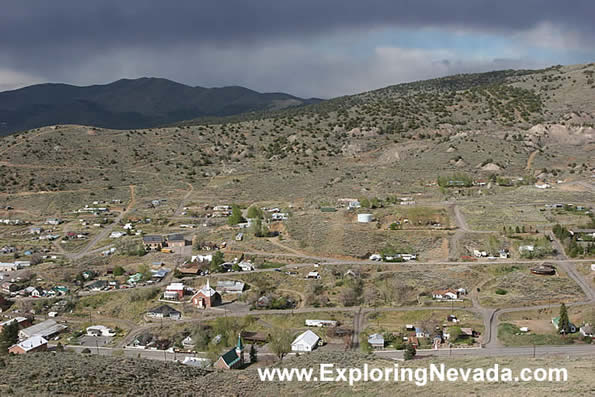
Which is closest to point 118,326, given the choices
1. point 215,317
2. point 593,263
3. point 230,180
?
point 215,317

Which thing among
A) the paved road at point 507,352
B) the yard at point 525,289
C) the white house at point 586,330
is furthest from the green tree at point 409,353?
the white house at point 586,330

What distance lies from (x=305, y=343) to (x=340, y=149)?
8137cm

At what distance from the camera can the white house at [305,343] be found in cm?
3659

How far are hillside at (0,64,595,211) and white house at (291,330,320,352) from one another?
4432 centimetres

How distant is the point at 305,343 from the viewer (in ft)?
121

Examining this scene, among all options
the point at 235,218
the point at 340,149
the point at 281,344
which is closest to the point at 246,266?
the point at 235,218

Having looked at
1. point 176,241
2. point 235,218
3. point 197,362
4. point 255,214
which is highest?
point 255,214

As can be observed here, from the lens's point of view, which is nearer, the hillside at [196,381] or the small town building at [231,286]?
the hillside at [196,381]

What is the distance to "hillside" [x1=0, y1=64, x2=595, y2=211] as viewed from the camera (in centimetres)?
9169

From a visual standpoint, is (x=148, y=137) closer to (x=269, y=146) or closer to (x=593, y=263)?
(x=269, y=146)

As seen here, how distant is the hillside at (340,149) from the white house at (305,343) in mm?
44322

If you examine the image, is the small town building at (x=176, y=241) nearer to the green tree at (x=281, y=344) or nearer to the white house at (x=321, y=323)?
the white house at (x=321, y=323)

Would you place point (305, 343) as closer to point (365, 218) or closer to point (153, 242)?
point (365, 218)

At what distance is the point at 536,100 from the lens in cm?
12138
